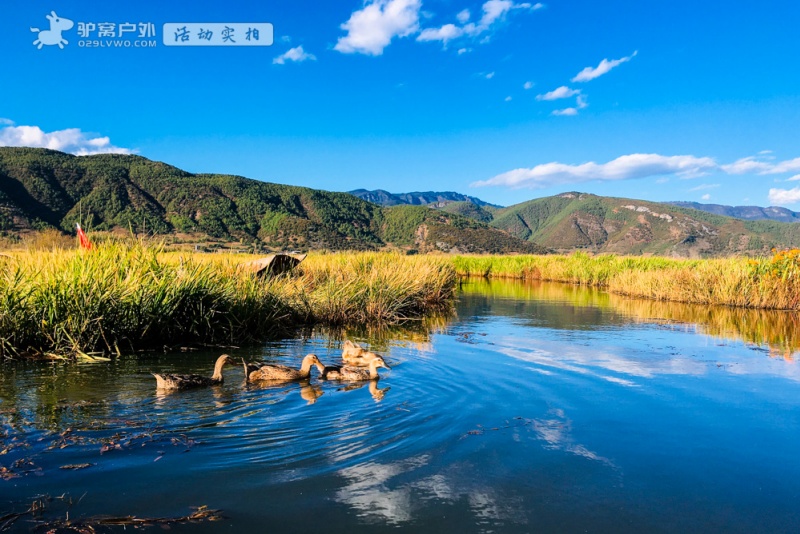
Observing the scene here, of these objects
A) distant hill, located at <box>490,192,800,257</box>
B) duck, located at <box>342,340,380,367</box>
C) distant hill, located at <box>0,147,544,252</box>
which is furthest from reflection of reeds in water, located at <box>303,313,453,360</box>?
distant hill, located at <box>490,192,800,257</box>

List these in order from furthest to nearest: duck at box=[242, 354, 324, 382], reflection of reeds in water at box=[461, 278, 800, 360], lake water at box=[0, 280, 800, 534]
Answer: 1. reflection of reeds in water at box=[461, 278, 800, 360]
2. duck at box=[242, 354, 324, 382]
3. lake water at box=[0, 280, 800, 534]

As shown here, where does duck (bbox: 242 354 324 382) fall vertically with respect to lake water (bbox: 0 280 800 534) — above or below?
above

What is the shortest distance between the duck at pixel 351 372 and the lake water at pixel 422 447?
177 mm

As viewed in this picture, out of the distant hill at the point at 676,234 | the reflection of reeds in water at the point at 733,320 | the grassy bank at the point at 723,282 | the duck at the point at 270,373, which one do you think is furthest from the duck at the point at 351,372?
the distant hill at the point at 676,234

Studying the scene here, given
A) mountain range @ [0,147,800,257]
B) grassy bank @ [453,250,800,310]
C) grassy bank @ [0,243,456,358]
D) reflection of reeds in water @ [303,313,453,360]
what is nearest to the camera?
grassy bank @ [0,243,456,358]

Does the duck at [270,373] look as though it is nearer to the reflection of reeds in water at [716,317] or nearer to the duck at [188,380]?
the duck at [188,380]

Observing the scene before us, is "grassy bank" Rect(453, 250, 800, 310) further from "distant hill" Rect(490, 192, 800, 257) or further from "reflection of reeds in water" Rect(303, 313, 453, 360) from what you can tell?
"distant hill" Rect(490, 192, 800, 257)

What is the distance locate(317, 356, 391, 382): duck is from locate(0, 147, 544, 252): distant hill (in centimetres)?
7134

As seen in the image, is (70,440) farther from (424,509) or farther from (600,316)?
(600,316)

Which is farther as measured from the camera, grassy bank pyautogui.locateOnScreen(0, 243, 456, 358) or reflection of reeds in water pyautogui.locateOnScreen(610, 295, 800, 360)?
reflection of reeds in water pyautogui.locateOnScreen(610, 295, 800, 360)

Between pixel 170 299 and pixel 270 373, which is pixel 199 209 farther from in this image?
pixel 270 373

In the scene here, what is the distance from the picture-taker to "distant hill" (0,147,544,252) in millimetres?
83488

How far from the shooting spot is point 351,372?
7.87 meters

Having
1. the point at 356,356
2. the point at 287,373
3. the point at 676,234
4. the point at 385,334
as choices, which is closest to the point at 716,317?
the point at 385,334
